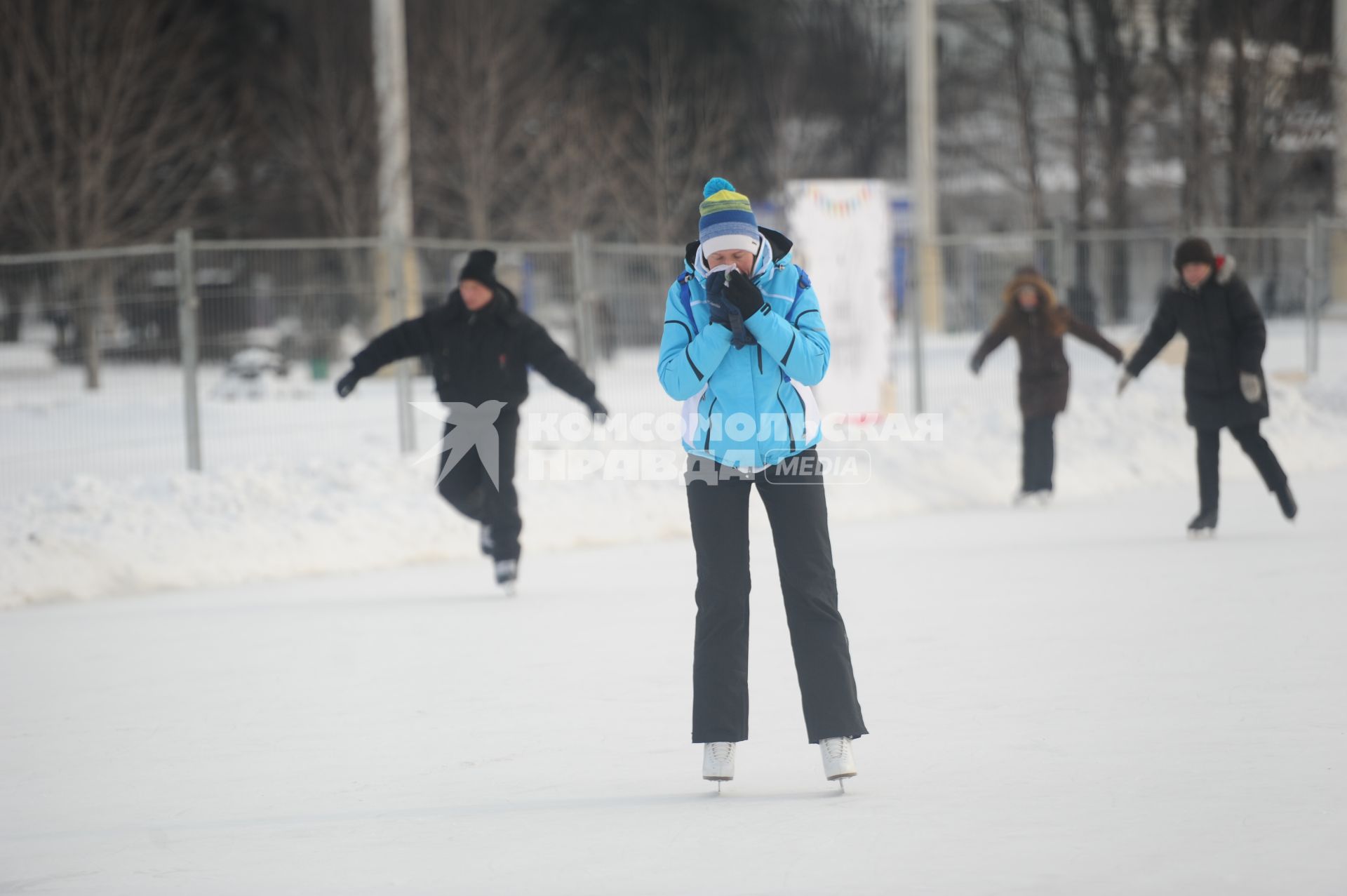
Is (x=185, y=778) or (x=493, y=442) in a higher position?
(x=493, y=442)

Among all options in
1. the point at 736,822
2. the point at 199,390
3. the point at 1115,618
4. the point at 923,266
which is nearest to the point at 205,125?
the point at 923,266

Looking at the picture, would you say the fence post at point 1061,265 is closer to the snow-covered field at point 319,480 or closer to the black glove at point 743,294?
the snow-covered field at point 319,480

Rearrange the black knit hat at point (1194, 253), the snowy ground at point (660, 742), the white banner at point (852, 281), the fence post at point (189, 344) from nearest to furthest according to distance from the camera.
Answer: the snowy ground at point (660, 742), the black knit hat at point (1194, 253), the fence post at point (189, 344), the white banner at point (852, 281)

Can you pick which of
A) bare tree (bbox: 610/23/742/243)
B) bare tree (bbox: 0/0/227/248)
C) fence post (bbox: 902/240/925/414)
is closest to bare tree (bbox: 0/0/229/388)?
bare tree (bbox: 0/0/227/248)

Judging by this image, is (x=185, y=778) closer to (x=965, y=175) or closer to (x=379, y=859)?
(x=379, y=859)

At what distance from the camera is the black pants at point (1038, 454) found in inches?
527

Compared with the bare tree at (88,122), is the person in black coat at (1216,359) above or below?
below

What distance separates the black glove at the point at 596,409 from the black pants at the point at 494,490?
0.51 m

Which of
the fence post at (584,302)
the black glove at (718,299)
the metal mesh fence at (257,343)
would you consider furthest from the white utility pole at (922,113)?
the black glove at (718,299)

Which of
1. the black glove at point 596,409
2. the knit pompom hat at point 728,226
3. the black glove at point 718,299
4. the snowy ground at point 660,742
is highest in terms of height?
the knit pompom hat at point 728,226

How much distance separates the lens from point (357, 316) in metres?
14.0

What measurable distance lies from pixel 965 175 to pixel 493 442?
4772 cm

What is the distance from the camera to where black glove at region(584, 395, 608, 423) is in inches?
353

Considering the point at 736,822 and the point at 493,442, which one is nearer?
the point at 736,822
